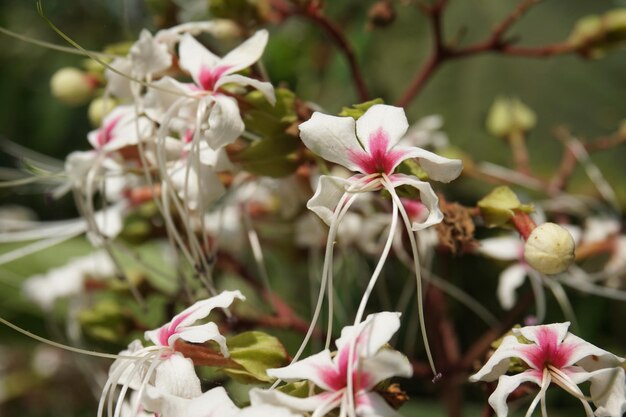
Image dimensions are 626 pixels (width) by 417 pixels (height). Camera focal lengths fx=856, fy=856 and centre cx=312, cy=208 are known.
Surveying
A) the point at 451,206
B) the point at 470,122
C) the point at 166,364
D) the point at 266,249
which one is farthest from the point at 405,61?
the point at 166,364

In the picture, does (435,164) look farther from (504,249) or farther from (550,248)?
(504,249)

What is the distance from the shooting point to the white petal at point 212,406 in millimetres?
442

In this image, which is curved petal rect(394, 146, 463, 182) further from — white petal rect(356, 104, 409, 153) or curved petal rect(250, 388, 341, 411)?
curved petal rect(250, 388, 341, 411)

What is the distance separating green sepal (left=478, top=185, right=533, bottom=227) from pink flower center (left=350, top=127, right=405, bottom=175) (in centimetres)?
8

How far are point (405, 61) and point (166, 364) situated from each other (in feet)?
2.15

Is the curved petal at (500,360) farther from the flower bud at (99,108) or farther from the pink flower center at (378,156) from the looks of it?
the flower bud at (99,108)

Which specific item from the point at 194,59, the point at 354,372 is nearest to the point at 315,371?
the point at 354,372

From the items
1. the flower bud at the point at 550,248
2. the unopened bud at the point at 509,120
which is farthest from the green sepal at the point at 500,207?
the unopened bud at the point at 509,120

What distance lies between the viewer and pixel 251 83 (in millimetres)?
534

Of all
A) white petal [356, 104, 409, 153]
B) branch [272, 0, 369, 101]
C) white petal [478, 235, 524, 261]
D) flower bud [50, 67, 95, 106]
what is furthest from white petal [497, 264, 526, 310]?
flower bud [50, 67, 95, 106]

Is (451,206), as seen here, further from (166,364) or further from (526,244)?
(166,364)

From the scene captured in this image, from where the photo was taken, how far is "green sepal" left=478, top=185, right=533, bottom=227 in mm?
525

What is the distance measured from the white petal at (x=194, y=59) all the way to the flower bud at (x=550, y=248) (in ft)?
0.77

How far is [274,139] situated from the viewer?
59cm
